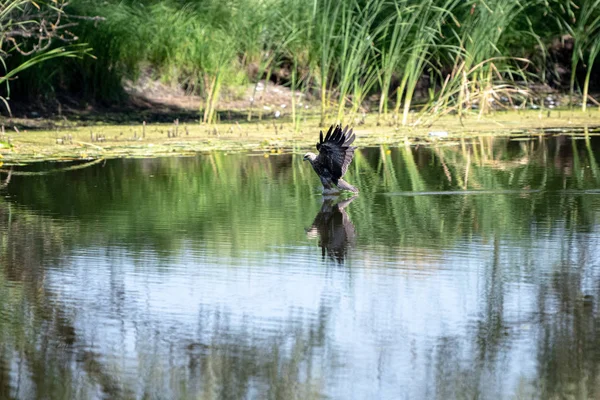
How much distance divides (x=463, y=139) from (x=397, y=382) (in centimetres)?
880

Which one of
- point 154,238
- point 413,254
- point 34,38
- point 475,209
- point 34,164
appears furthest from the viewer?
point 34,38

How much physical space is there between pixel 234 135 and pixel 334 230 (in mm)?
6473

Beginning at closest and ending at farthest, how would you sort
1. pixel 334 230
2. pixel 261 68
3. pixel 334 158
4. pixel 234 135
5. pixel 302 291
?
pixel 302 291
pixel 334 230
pixel 334 158
pixel 234 135
pixel 261 68

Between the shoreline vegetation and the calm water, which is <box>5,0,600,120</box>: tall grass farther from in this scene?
the calm water

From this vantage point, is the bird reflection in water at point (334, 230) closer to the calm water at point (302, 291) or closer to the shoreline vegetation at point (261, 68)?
Answer: the calm water at point (302, 291)

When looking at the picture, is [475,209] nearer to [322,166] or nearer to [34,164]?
[322,166]

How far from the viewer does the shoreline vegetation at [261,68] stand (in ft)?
39.1

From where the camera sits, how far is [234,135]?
12.4 metres

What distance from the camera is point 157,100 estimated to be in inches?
633

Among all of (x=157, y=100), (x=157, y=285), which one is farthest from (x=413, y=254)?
(x=157, y=100)

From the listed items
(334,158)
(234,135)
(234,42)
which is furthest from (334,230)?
(234,42)

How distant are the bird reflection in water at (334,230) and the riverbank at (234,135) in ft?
11.6

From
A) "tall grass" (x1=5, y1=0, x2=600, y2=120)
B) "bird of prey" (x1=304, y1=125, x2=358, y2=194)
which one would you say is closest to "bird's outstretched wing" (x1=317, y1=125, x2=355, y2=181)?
"bird of prey" (x1=304, y1=125, x2=358, y2=194)

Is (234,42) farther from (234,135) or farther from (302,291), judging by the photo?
(302,291)
